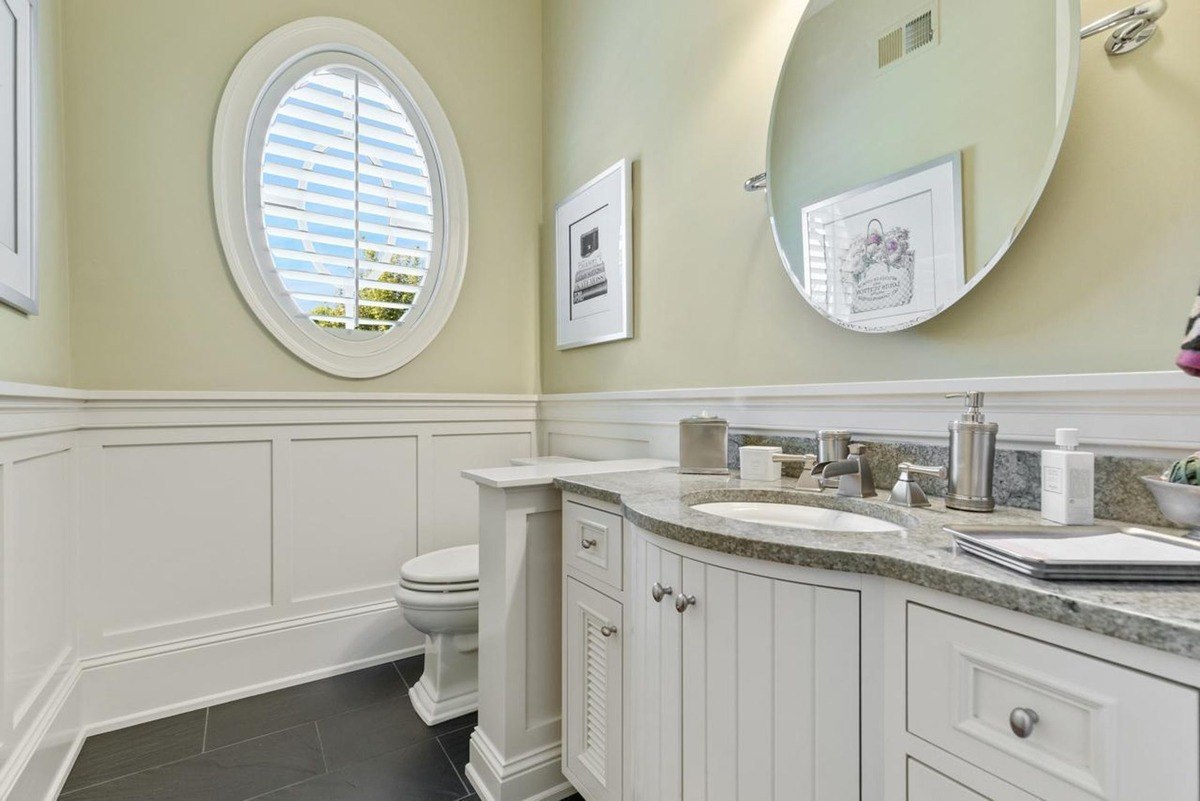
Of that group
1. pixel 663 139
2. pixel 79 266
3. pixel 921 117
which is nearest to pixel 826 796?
pixel 921 117

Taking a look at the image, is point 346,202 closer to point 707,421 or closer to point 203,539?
point 203,539

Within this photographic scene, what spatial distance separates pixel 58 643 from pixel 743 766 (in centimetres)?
189

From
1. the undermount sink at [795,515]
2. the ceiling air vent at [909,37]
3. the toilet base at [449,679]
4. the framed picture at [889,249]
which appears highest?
the ceiling air vent at [909,37]

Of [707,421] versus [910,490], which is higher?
[707,421]

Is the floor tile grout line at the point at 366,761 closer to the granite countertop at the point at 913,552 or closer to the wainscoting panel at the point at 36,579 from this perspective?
the wainscoting panel at the point at 36,579

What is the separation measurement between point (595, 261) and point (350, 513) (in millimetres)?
1385

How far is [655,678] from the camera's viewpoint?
3.33ft

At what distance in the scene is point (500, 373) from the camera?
8.52 feet

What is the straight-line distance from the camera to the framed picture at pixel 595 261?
6.76ft

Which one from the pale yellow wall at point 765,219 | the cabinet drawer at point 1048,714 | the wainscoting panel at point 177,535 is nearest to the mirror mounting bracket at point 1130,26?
the pale yellow wall at point 765,219

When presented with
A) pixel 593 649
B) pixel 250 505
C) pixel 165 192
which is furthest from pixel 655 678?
pixel 165 192

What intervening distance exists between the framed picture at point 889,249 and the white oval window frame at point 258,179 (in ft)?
5.24

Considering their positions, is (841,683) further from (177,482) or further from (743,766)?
(177,482)

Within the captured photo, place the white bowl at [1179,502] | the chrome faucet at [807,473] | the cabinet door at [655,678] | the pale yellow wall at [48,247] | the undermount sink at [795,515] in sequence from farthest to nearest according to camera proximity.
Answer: the pale yellow wall at [48,247] → the chrome faucet at [807,473] → the undermount sink at [795,515] → the cabinet door at [655,678] → the white bowl at [1179,502]
